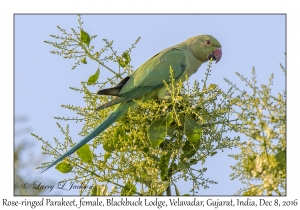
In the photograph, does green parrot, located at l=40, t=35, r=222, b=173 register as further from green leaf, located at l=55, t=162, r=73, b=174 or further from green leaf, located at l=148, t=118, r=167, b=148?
green leaf, located at l=148, t=118, r=167, b=148

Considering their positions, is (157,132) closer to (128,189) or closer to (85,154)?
(128,189)

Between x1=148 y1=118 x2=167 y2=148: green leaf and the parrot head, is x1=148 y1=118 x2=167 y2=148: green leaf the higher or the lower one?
the lower one

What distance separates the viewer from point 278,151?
2043mm

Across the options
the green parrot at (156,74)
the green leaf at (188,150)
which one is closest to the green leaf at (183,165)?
the green leaf at (188,150)

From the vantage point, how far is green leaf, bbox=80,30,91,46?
11.2 ft

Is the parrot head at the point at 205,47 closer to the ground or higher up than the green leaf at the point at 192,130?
higher up

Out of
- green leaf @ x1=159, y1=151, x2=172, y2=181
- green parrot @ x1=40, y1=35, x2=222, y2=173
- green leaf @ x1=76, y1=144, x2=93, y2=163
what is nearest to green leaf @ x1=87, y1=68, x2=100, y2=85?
green parrot @ x1=40, y1=35, x2=222, y2=173

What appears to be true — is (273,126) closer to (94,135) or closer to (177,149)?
(177,149)

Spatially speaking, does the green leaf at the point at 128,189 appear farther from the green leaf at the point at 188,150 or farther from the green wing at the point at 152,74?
the green wing at the point at 152,74

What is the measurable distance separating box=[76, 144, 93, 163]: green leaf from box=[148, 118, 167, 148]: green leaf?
444 millimetres

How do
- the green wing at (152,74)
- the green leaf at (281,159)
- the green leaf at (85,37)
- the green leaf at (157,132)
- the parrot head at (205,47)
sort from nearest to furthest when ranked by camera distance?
1. the green leaf at (281,159)
2. the green leaf at (157,132)
3. the green leaf at (85,37)
4. the green wing at (152,74)
5. the parrot head at (205,47)

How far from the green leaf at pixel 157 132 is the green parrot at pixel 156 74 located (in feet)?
0.91

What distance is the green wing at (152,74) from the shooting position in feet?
13.0

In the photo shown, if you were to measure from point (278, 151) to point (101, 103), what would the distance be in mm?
1703
